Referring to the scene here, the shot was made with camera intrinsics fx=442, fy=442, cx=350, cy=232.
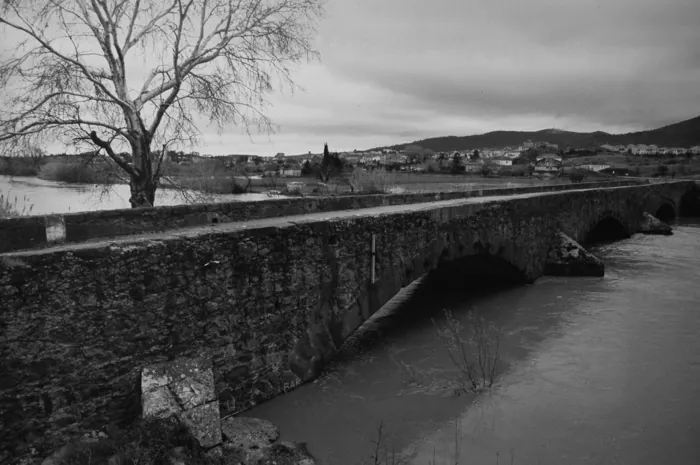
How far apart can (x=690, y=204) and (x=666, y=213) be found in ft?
12.7

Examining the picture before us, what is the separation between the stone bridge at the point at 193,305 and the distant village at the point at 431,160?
6.28m

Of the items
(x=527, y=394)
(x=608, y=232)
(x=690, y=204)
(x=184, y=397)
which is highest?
(x=184, y=397)

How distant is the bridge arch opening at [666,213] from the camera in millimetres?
24227

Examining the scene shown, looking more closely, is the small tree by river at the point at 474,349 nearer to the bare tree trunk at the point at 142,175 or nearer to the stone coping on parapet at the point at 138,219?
the stone coping on parapet at the point at 138,219

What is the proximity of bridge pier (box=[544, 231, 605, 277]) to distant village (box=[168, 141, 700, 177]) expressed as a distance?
8645 mm

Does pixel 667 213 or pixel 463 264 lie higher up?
pixel 463 264

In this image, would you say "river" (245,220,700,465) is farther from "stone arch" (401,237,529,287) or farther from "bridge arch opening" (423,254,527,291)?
"bridge arch opening" (423,254,527,291)

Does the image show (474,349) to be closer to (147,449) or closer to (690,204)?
(147,449)

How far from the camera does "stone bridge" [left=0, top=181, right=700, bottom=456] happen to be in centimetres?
299

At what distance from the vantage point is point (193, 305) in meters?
3.87

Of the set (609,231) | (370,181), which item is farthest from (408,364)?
(370,181)

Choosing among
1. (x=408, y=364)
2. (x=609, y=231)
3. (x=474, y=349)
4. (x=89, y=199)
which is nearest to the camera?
(x=408, y=364)

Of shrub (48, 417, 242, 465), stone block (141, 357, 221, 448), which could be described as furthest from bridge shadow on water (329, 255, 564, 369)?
shrub (48, 417, 242, 465)

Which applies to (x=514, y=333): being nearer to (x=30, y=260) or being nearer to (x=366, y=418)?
(x=366, y=418)
